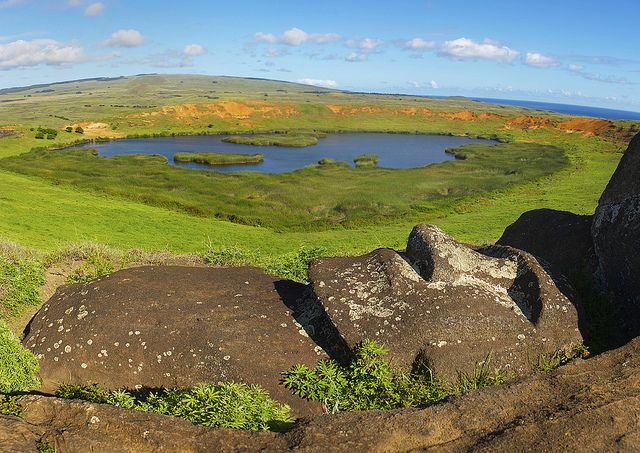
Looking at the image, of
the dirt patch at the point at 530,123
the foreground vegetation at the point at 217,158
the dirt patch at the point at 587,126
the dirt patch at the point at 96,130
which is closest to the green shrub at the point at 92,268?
the foreground vegetation at the point at 217,158

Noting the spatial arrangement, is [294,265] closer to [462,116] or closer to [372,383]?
[372,383]

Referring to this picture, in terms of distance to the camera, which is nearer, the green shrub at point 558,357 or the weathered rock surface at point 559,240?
the green shrub at point 558,357

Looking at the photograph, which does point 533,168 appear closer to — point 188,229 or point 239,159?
point 239,159

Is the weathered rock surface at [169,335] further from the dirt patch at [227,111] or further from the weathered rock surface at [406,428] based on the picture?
the dirt patch at [227,111]

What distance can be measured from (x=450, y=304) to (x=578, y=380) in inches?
129

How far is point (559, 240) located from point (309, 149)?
352 feet

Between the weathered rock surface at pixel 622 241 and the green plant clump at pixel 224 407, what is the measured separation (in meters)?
9.00

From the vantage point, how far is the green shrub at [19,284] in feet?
45.8

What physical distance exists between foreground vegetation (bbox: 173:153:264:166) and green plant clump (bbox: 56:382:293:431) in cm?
9200

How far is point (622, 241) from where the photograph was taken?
43.5 ft

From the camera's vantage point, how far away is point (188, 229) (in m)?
45.9

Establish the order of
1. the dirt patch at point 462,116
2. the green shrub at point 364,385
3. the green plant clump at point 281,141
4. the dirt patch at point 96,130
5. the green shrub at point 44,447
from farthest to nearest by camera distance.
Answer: the dirt patch at point 462,116
the dirt patch at point 96,130
the green plant clump at point 281,141
the green shrub at point 364,385
the green shrub at point 44,447

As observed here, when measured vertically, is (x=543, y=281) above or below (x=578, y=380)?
above

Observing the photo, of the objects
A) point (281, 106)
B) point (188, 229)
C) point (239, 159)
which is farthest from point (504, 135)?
point (188, 229)
